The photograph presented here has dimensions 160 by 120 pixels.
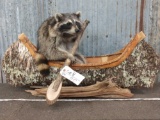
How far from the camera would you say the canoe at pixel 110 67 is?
10.0 feet

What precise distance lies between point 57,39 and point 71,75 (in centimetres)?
53

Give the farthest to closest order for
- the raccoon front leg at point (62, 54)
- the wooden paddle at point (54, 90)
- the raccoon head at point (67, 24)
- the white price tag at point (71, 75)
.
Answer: the raccoon front leg at point (62, 54), the raccoon head at point (67, 24), the white price tag at point (71, 75), the wooden paddle at point (54, 90)

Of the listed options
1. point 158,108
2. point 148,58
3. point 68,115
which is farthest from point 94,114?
point 148,58

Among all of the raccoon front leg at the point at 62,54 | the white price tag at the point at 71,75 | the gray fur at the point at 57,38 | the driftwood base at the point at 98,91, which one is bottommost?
the driftwood base at the point at 98,91

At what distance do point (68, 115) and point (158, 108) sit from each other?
0.97 metres

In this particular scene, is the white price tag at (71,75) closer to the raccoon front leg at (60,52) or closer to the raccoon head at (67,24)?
the raccoon front leg at (60,52)

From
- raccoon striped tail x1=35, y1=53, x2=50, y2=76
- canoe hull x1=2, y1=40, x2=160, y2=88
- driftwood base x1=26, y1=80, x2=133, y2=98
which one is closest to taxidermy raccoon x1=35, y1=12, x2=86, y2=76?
raccoon striped tail x1=35, y1=53, x2=50, y2=76

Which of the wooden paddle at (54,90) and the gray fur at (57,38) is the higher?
the gray fur at (57,38)

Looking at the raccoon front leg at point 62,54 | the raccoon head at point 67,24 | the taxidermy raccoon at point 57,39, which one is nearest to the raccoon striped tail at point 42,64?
the taxidermy raccoon at point 57,39

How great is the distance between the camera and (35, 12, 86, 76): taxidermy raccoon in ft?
10.3

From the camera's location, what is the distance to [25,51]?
10.7 feet

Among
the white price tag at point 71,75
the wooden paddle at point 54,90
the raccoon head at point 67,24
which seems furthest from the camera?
the raccoon head at point 67,24

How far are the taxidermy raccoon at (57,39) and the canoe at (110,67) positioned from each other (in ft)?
0.31

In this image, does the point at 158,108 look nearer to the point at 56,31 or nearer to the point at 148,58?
the point at 148,58
